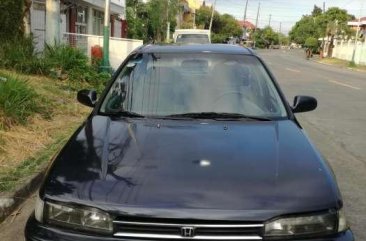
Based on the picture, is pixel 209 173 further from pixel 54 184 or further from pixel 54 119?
pixel 54 119

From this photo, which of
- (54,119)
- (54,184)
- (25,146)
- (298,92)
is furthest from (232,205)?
(298,92)

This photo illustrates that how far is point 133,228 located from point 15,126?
508cm

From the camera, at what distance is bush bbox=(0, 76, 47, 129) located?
7598mm

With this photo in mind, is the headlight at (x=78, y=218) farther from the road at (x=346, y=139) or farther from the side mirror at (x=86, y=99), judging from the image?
the road at (x=346, y=139)

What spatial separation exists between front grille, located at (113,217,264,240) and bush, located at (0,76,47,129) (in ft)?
15.9

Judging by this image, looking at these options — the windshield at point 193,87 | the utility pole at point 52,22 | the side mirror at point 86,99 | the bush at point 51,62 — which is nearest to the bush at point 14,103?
the side mirror at point 86,99

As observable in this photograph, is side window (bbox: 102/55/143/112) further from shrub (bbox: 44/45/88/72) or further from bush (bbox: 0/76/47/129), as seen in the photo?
shrub (bbox: 44/45/88/72)

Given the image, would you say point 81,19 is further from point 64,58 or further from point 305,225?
point 305,225

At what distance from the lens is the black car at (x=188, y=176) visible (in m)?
2.98

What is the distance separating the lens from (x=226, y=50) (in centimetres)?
527

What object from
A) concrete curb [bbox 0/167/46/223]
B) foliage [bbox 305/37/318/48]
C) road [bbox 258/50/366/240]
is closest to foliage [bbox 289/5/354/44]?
foliage [bbox 305/37/318/48]

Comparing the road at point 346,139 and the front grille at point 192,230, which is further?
the road at point 346,139

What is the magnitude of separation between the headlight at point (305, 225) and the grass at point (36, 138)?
131 inches

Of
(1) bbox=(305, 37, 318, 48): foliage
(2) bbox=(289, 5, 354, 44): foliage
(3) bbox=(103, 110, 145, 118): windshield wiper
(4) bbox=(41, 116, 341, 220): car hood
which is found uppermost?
(3) bbox=(103, 110, 145, 118): windshield wiper
